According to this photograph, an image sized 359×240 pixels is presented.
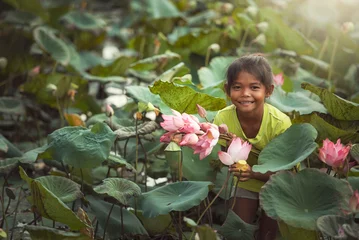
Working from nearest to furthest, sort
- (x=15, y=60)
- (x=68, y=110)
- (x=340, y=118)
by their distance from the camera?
(x=340, y=118)
(x=68, y=110)
(x=15, y=60)

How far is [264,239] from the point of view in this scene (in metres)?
2.15

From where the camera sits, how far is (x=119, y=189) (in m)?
2.02

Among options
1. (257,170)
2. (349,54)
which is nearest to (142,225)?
(257,170)

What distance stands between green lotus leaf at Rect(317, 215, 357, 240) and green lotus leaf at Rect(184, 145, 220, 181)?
2.53 feet

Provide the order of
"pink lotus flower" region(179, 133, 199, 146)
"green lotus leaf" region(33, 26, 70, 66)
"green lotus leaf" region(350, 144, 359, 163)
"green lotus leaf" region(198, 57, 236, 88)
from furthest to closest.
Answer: "green lotus leaf" region(33, 26, 70, 66) < "green lotus leaf" region(198, 57, 236, 88) < "green lotus leaf" region(350, 144, 359, 163) < "pink lotus flower" region(179, 133, 199, 146)

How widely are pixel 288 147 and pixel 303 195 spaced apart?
0.20m

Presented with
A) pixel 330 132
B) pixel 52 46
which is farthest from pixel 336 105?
pixel 52 46

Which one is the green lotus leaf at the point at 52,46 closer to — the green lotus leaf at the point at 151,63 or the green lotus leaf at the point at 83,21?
the green lotus leaf at the point at 151,63

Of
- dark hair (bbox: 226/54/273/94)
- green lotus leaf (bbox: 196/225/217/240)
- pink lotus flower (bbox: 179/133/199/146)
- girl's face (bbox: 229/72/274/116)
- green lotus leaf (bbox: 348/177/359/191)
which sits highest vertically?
dark hair (bbox: 226/54/273/94)

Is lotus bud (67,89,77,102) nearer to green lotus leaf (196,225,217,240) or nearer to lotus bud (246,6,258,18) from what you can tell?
lotus bud (246,6,258,18)

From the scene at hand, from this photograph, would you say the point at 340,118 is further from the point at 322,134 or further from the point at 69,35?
the point at 69,35

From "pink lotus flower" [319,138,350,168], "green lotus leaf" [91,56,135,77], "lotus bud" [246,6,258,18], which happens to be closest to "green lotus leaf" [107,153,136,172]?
"pink lotus flower" [319,138,350,168]

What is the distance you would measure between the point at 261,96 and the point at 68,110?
60.2 inches

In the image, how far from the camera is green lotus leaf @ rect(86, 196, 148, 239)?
211 centimetres
